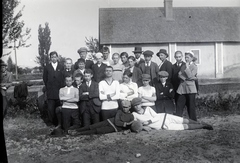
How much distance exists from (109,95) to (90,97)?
40 cm

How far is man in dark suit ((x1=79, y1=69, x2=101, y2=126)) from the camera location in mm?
5629

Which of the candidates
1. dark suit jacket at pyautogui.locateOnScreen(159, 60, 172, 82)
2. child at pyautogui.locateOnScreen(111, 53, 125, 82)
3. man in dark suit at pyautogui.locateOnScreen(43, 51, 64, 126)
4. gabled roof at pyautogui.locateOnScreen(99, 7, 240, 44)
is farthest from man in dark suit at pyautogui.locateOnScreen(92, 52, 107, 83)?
gabled roof at pyautogui.locateOnScreen(99, 7, 240, 44)

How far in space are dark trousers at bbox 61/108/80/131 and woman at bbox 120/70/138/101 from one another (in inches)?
40.7

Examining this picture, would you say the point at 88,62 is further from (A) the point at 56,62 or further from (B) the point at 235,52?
(B) the point at 235,52

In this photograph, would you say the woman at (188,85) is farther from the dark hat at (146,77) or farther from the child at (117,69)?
the child at (117,69)

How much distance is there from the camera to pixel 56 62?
20.1ft

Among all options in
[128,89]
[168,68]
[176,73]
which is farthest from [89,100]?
[176,73]

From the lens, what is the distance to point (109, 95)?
558cm

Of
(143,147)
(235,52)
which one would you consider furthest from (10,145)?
(235,52)

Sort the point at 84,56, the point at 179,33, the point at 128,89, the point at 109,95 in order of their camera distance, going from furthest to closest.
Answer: the point at 179,33, the point at 84,56, the point at 128,89, the point at 109,95

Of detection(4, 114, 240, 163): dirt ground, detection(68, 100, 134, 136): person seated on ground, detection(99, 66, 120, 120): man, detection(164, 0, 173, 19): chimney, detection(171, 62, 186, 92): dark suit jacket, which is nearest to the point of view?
detection(4, 114, 240, 163): dirt ground

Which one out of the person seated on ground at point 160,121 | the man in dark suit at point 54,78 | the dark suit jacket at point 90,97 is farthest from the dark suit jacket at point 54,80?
the person seated on ground at point 160,121

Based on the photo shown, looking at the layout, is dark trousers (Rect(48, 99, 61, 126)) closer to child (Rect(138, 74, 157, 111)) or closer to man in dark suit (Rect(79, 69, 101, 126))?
man in dark suit (Rect(79, 69, 101, 126))

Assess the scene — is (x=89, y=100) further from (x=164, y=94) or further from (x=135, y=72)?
(x=164, y=94)
